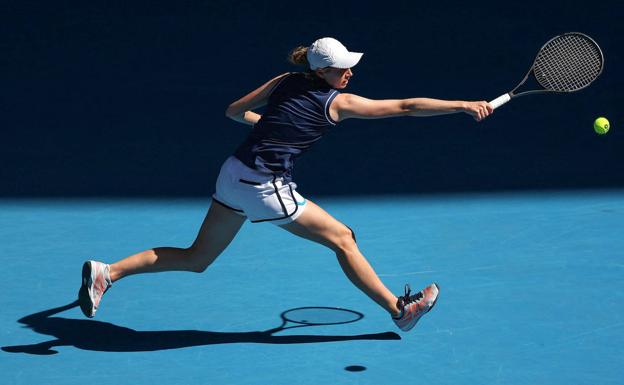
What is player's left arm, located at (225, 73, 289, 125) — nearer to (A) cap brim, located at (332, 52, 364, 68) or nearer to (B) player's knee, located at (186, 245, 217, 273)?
(A) cap brim, located at (332, 52, 364, 68)

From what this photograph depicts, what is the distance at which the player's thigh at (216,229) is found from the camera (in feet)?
21.6

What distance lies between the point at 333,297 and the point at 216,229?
107 cm

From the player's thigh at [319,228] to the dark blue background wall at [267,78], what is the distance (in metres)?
3.19

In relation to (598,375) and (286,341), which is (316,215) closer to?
(286,341)

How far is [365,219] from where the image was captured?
8930mm

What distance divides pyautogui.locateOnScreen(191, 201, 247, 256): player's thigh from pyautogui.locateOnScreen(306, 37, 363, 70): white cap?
38.9 inches

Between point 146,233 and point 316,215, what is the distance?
2.57 meters

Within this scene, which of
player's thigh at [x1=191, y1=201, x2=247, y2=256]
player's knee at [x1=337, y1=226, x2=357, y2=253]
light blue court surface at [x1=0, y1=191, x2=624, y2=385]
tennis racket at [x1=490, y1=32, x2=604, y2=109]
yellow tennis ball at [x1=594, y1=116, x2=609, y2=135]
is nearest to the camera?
light blue court surface at [x1=0, y1=191, x2=624, y2=385]

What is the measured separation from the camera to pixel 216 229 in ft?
21.7

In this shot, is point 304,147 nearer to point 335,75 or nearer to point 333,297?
point 335,75

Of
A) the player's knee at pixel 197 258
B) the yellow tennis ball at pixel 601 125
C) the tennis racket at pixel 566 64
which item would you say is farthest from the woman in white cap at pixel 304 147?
the yellow tennis ball at pixel 601 125

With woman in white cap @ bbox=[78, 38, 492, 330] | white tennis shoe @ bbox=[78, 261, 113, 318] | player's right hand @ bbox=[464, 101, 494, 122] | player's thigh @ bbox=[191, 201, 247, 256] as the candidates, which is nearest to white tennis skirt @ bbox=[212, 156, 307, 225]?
woman in white cap @ bbox=[78, 38, 492, 330]

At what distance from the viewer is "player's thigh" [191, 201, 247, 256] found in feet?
21.6

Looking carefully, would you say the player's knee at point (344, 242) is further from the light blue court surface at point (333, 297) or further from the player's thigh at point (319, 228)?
the light blue court surface at point (333, 297)
